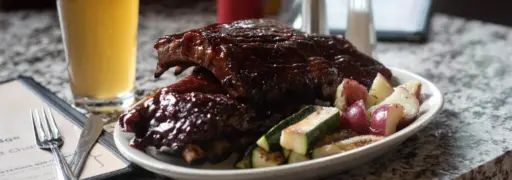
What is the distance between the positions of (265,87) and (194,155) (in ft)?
0.43

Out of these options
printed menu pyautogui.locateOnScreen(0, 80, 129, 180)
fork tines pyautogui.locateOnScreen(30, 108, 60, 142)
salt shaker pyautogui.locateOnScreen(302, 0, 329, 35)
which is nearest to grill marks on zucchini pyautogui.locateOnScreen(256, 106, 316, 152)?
printed menu pyautogui.locateOnScreen(0, 80, 129, 180)

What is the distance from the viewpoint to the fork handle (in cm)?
77

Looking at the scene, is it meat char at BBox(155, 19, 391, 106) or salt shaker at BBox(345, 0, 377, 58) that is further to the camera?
salt shaker at BBox(345, 0, 377, 58)

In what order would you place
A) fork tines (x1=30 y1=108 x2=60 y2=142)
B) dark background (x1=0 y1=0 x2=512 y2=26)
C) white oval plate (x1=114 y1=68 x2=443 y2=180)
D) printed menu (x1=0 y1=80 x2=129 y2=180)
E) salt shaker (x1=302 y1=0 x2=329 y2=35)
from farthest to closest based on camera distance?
dark background (x1=0 y1=0 x2=512 y2=26)
salt shaker (x1=302 y1=0 x2=329 y2=35)
fork tines (x1=30 y1=108 x2=60 y2=142)
printed menu (x1=0 y1=80 x2=129 y2=180)
white oval plate (x1=114 y1=68 x2=443 y2=180)

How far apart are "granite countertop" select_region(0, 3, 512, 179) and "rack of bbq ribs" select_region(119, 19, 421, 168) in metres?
0.06

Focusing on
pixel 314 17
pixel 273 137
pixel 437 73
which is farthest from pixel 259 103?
pixel 437 73

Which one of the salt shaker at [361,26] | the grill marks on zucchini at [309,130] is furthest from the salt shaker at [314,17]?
the grill marks on zucchini at [309,130]

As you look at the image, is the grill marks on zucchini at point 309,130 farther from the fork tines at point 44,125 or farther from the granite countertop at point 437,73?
the fork tines at point 44,125

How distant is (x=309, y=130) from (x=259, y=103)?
84mm

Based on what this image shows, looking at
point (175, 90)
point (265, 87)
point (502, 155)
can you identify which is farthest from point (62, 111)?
point (502, 155)

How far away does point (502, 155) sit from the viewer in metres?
0.87

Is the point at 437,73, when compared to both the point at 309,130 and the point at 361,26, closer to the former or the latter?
the point at 361,26

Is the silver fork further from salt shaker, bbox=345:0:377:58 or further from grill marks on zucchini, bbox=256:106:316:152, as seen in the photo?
salt shaker, bbox=345:0:377:58

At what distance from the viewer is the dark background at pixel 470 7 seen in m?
1.86
